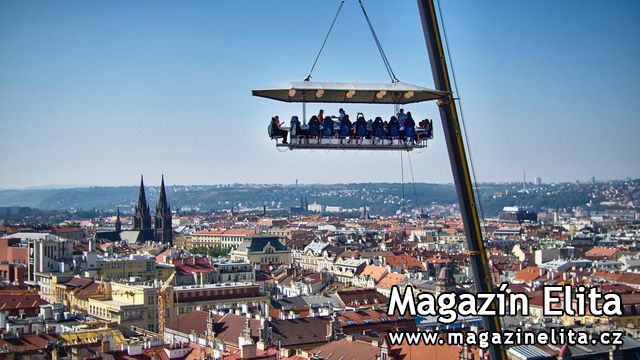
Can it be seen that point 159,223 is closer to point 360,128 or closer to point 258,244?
point 258,244

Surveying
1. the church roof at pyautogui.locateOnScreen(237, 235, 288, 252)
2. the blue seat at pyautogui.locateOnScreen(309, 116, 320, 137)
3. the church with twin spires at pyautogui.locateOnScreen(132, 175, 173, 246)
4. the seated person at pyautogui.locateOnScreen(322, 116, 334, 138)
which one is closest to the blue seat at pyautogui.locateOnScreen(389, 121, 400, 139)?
the seated person at pyautogui.locateOnScreen(322, 116, 334, 138)

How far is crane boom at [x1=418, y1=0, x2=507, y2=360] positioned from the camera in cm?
1647

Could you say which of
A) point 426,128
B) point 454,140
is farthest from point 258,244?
point 454,140

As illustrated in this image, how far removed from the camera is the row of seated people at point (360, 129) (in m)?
16.8

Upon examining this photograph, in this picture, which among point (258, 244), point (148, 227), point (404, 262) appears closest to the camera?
point (404, 262)

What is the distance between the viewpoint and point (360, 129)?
16.8m

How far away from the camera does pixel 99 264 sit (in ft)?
317

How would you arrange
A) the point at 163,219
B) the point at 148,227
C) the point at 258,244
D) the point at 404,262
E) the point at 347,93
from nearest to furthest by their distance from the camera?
the point at 347,93, the point at 404,262, the point at 258,244, the point at 163,219, the point at 148,227

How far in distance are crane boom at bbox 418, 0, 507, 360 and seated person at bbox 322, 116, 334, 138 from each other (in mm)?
1867

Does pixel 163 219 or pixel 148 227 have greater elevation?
pixel 163 219

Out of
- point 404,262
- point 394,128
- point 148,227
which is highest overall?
point 394,128

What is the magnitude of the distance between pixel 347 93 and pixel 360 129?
4.17 ft

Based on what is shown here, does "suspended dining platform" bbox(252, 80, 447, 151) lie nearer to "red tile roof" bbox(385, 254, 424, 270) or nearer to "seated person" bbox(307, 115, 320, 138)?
"seated person" bbox(307, 115, 320, 138)

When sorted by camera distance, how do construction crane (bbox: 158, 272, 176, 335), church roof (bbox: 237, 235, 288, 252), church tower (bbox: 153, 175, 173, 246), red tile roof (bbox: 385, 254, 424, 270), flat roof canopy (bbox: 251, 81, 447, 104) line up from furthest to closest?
church tower (bbox: 153, 175, 173, 246), church roof (bbox: 237, 235, 288, 252), red tile roof (bbox: 385, 254, 424, 270), construction crane (bbox: 158, 272, 176, 335), flat roof canopy (bbox: 251, 81, 447, 104)
